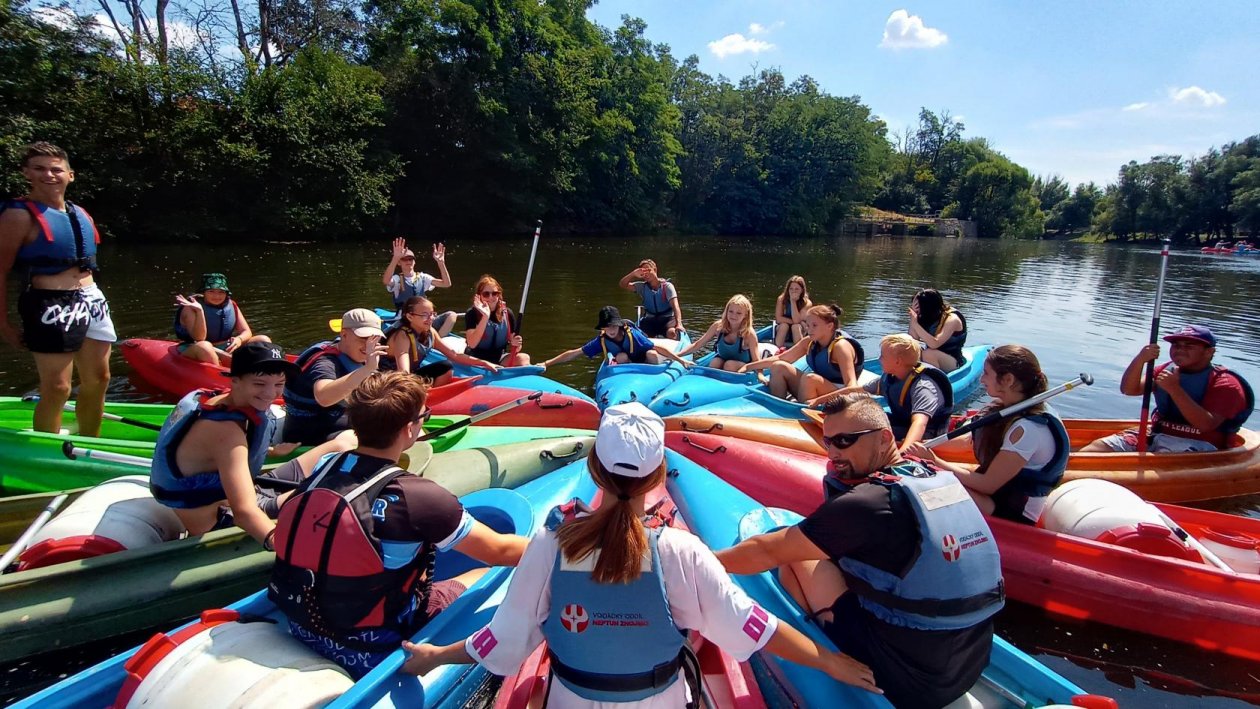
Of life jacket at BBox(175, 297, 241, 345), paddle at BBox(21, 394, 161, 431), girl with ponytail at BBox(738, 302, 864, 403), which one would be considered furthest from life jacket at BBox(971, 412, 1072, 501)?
life jacket at BBox(175, 297, 241, 345)

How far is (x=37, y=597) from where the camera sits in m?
2.96

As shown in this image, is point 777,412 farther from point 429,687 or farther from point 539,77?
point 539,77

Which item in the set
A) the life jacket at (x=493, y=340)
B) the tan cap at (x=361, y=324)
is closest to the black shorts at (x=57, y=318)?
the tan cap at (x=361, y=324)

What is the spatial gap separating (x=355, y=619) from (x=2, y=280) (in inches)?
147

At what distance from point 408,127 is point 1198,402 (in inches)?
1177

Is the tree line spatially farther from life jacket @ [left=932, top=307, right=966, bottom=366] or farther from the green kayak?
life jacket @ [left=932, top=307, right=966, bottom=366]

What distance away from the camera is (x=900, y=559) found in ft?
6.99

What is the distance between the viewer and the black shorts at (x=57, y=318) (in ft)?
13.2

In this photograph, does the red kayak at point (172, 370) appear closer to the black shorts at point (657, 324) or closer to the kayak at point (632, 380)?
the kayak at point (632, 380)

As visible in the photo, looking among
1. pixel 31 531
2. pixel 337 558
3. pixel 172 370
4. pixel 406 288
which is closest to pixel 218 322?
pixel 172 370

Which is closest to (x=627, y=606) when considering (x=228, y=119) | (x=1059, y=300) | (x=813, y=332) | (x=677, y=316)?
(x=813, y=332)

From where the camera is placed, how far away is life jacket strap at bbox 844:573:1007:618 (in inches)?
84.2

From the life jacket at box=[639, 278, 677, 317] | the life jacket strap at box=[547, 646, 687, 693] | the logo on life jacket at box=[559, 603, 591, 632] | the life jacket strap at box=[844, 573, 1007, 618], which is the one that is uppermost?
the life jacket at box=[639, 278, 677, 317]

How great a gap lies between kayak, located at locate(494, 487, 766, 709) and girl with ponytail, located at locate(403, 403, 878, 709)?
1.34 feet
